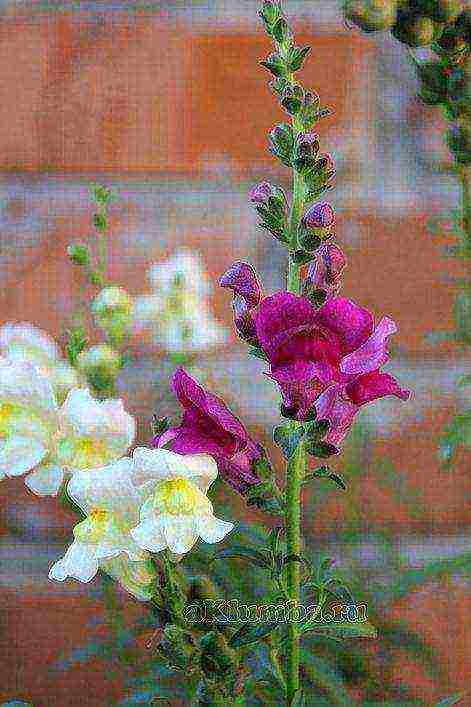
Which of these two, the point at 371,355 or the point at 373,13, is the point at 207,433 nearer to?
the point at 371,355

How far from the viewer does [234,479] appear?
348 millimetres

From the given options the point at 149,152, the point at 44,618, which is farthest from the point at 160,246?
the point at 44,618

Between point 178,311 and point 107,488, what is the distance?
185mm

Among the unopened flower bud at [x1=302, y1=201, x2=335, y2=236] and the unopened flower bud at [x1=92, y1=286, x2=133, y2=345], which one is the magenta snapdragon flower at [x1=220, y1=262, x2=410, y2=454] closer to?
the unopened flower bud at [x1=302, y1=201, x2=335, y2=236]

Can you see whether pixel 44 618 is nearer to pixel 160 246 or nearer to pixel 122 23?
pixel 160 246

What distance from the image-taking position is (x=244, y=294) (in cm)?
32

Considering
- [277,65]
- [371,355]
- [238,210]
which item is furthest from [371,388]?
[238,210]

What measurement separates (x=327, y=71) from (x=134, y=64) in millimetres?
127

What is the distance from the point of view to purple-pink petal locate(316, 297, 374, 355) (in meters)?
0.30

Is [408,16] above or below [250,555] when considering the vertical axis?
above

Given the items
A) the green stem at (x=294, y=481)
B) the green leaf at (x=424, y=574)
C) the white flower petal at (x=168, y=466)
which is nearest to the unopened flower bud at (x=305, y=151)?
the green stem at (x=294, y=481)

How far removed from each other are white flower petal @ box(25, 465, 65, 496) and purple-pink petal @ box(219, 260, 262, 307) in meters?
0.11

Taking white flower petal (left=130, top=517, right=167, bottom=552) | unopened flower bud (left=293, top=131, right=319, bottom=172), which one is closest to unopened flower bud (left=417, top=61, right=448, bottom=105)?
unopened flower bud (left=293, top=131, right=319, bottom=172)

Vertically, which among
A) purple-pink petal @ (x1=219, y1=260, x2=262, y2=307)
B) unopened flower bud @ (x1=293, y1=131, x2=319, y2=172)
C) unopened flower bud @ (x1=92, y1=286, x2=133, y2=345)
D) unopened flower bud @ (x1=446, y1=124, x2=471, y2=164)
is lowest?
purple-pink petal @ (x1=219, y1=260, x2=262, y2=307)
